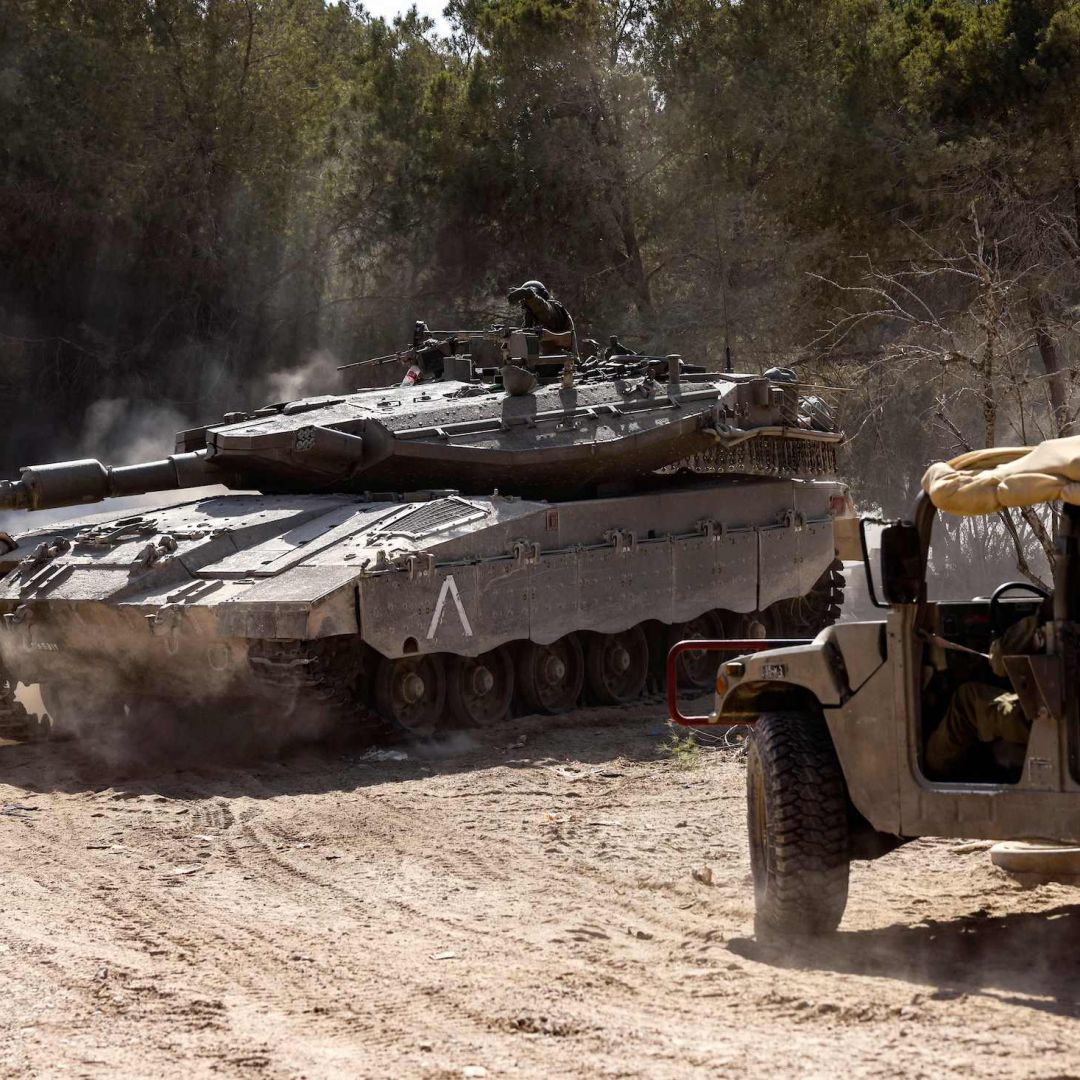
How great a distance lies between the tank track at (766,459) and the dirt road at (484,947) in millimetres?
5097

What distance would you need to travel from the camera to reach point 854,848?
20.2ft

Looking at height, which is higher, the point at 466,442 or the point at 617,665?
the point at 466,442

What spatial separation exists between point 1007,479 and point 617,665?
9.08 m

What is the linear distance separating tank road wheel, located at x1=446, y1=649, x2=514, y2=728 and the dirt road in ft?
7.22

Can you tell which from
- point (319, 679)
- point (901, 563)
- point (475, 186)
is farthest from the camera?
point (475, 186)

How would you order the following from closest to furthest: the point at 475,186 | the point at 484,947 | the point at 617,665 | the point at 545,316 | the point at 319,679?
the point at 484,947
the point at 319,679
the point at 617,665
the point at 545,316
the point at 475,186

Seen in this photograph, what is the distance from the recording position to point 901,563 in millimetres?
5629

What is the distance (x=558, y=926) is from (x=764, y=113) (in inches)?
730

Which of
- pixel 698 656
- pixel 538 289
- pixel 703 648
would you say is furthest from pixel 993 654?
pixel 538 289

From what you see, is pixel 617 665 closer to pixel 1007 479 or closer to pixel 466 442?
pixel 466 442

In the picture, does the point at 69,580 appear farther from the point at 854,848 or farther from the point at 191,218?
the point at 191,218

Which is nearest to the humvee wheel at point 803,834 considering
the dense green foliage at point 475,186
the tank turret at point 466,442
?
the tank turret at point 466,442

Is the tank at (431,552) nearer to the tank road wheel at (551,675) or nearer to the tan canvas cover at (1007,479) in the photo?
the tank road wheel at (551,675)

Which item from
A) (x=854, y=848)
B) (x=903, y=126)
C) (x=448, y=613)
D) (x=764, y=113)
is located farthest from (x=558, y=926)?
(x=764, y=113)
